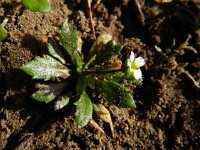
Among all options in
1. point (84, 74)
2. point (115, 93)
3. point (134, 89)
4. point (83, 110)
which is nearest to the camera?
point (83, 110)

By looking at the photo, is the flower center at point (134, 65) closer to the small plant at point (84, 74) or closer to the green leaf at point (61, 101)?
the small plant at point (84, 74)

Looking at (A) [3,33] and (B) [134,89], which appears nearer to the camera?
(A) [3,33]

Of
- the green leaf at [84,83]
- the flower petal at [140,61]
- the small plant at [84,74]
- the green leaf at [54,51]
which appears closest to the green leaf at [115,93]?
the small plant at [84,74]

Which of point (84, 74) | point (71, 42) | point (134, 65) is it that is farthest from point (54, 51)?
point (134, 65)

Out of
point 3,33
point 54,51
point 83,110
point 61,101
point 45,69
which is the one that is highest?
point 3,33

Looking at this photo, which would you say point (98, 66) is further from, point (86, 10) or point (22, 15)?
point (22, 15)

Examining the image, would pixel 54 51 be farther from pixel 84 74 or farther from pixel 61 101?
pixel 61 101

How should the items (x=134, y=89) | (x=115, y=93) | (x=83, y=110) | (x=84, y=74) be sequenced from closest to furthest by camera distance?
(x=83, y=110) → (x=115, y=93) → (x=84, y=74) → (x=134, y=89)
